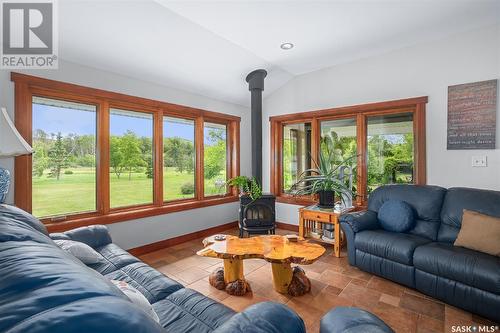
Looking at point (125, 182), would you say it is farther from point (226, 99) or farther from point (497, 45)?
point (497, 45)

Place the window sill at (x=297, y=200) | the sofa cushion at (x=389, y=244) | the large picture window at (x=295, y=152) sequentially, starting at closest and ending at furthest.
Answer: the sofa cushion at (x=389, y=244)
the window sill at (x=297, y=200)
the large picture window at (x=295, y=152)

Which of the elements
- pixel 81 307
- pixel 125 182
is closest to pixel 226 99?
pixel 125 182

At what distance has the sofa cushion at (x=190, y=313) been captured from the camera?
1257mm

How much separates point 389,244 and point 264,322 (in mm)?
2144

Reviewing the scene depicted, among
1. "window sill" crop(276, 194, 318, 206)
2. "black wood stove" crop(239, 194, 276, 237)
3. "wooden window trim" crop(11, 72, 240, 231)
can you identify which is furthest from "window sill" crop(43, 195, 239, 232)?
"window sill" crop(276, 194, 318, 206)

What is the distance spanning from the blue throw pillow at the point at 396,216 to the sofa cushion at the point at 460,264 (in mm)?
395

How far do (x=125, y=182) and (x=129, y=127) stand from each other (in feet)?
2.60

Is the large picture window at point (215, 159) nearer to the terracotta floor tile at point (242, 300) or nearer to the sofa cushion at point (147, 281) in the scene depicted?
the terracotta floor tile at point (242, 300)

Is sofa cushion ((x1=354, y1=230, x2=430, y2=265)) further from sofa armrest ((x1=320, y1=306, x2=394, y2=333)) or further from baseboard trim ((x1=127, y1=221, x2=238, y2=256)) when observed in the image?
baseboard trim ((x1=127, y1=221, x2=238, y2=256))

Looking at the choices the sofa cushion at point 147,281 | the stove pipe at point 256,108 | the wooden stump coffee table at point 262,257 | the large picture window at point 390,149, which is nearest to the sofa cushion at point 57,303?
the sofa cushion at point 147,281

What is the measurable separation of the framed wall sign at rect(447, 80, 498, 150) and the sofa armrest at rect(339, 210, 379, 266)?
1.40m

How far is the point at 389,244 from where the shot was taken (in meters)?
2.59

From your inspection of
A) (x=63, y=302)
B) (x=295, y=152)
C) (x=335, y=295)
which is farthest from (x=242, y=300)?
(x=295, y=152)

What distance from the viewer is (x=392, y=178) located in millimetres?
3719
